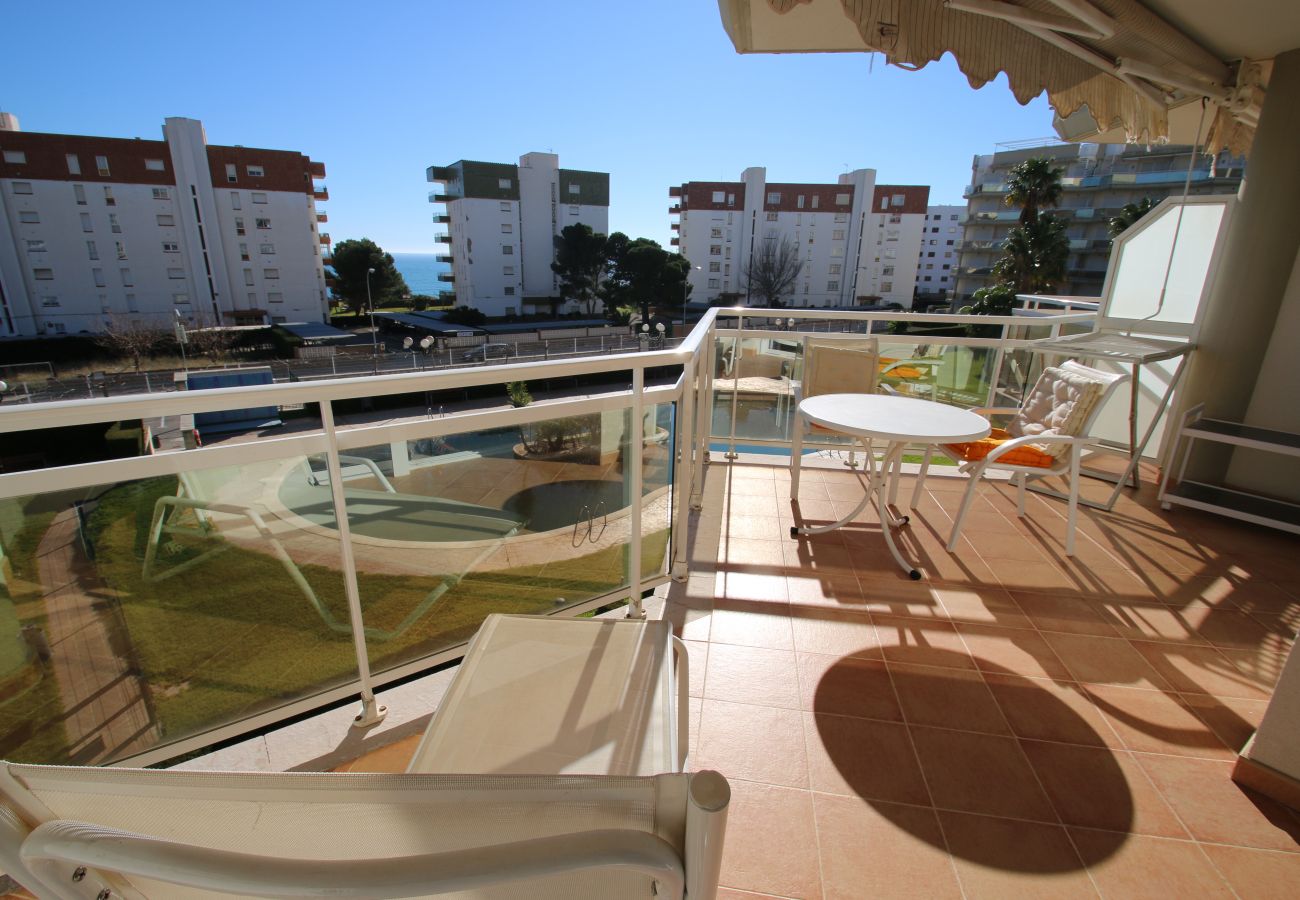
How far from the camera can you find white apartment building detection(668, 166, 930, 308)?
158ft

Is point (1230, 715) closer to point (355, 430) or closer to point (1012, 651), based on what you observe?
point (1012, 651)

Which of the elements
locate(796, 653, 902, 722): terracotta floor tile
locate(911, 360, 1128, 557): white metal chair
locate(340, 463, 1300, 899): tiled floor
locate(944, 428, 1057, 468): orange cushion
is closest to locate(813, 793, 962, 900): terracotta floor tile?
locate(340, 463, 1300, 899): tiled floor

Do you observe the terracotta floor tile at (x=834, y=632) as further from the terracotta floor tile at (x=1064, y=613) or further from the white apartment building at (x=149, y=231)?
the white apartment building at (x=149, y=231)

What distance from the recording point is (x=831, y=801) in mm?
1597

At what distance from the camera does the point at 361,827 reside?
1.80ft

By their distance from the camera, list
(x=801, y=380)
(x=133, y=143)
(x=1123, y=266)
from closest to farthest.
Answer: (x=801, y=380) < (x=1123, y=266) < (x=133, y=143)

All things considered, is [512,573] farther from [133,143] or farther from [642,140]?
[642,140]

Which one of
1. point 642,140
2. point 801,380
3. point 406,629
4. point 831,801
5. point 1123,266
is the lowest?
point 831,801

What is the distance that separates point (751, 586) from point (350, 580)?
5.48 feet

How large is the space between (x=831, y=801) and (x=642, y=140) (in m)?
54.7

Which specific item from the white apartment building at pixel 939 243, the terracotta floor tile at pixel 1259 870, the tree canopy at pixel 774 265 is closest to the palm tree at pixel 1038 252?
the tree canopy at pixel 774 265

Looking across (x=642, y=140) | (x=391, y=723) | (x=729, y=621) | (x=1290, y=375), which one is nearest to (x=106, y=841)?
(x=391, y=723)

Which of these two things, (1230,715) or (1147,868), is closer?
(1147,868)

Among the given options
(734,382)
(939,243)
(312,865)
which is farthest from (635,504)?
(939,243)
